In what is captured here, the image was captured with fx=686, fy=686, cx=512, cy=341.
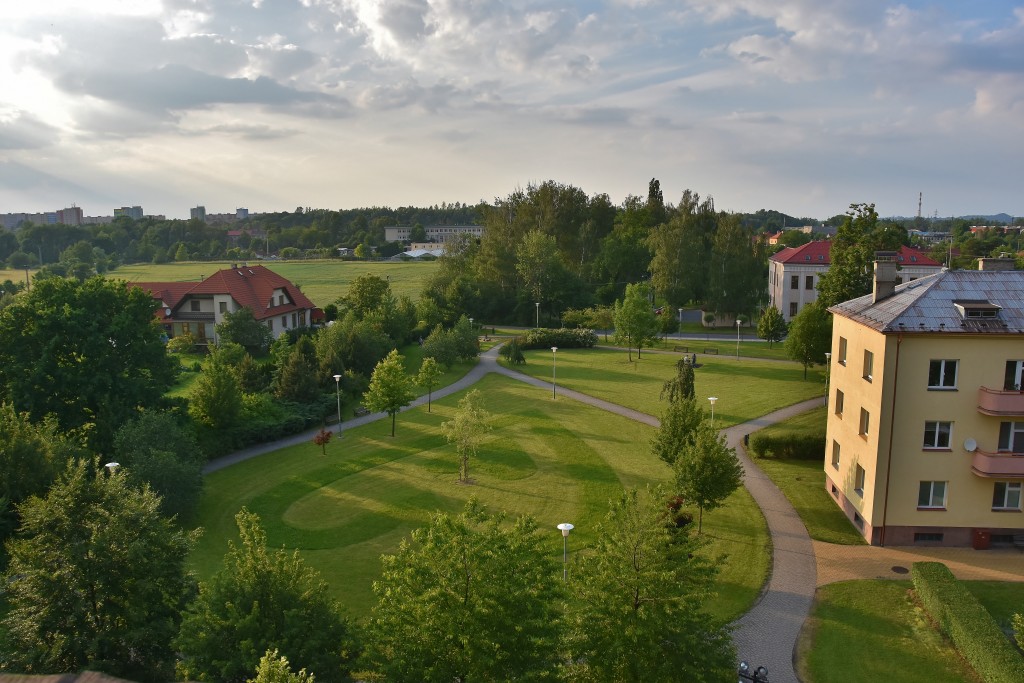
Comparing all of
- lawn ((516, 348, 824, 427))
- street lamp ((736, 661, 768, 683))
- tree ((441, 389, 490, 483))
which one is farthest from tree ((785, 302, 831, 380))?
street lamp ((736, 661, 768, 683))

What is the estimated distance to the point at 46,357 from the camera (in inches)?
1141

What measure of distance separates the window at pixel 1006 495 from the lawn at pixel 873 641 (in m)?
5.09

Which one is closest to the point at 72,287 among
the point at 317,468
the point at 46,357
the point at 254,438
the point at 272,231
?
the point at 46,357

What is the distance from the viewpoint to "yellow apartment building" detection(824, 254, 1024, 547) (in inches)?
838

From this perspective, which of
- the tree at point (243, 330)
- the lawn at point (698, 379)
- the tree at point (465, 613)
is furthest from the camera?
the tree at point (243, 330)

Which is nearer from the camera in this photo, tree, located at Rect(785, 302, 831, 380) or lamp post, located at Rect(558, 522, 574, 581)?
lamp post, located at Rect(558, 522, 574, 581)

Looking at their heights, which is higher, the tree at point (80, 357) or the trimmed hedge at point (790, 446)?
the tree at point (80, 357)

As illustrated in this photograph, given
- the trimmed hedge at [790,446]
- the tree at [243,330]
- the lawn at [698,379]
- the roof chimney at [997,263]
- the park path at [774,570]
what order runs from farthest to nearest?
the tree at [243,330]
the lawn at [698,379]
the trimmed hedge at [790,446]
the roof chimney at [997,263]
the park path at [774,570]

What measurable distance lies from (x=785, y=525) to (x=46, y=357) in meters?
30.2

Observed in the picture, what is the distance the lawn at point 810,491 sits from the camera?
23.3 metres

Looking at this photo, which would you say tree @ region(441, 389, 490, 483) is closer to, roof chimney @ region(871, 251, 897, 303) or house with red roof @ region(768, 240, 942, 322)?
roof chimney @ region(871, 251, 897, 303)

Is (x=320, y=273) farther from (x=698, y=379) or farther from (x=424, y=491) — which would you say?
(x=424, y=491)

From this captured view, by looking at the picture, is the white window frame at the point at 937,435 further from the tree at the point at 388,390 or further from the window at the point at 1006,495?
the tree at the point at 388,390

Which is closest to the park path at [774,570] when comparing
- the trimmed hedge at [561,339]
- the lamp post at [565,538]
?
the lamp post at [565,538]
